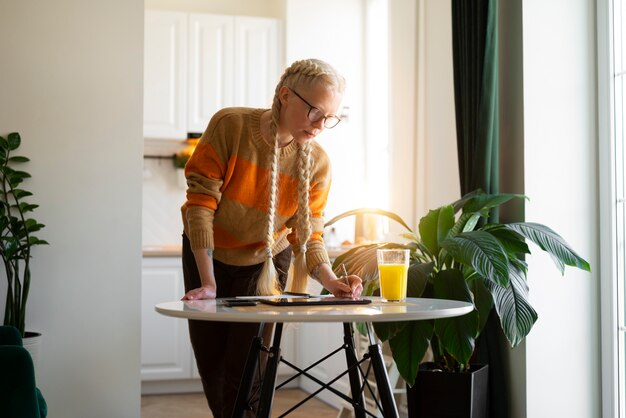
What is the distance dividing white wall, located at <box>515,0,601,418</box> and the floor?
1.33 m

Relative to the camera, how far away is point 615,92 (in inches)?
115

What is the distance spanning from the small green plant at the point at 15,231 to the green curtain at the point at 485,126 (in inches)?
70.3

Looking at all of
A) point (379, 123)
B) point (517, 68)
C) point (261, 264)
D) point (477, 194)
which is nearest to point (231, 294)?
point (261, 264)

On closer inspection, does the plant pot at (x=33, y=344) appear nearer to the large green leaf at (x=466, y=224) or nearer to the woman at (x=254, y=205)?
the woman at (x=254, y=205)

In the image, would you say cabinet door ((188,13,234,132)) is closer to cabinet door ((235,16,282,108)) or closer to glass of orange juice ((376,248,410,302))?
cabinet door ((235,16,282,108))

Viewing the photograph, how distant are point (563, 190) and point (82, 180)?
2.00 m

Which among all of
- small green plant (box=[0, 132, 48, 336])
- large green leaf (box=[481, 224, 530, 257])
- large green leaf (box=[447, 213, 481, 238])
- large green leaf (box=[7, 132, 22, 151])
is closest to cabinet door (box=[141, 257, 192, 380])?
small green plant (box=[0, 132, 48, 336])

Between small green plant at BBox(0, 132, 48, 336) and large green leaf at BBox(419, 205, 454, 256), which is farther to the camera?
small green plant at BBox(0, 132, 48, 336)

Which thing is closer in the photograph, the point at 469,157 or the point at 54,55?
the point at 469,157

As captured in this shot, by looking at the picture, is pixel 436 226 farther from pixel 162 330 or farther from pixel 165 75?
pixel 165 75

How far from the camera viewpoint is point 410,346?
8.00ft

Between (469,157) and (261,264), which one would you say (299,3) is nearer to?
(469,157)

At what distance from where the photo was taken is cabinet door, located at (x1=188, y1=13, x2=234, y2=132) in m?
4.88

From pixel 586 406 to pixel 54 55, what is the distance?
2612 millimetres
